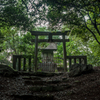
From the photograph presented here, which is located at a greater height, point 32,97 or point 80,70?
point 80,70

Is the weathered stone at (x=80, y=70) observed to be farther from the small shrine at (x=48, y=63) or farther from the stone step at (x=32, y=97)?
the small shrine at (x=48, y=63)

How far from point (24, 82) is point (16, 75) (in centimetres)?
86

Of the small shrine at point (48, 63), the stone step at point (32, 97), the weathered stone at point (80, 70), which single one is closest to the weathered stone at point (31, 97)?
the stone step at point (32, 97)

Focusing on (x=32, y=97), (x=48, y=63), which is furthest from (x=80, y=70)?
(x=48, y=63)

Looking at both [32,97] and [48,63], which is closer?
[32,97]

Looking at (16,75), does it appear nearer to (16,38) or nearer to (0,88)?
(0,88)

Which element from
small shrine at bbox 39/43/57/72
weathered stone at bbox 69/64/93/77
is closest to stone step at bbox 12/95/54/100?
weathered stone at bbox 69/64/93/77

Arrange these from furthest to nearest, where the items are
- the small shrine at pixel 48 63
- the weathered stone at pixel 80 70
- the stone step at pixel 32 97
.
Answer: the small shrine at pixel 48 63, the weathered stone at pixel 80 70, the stone step at pixel 32 97

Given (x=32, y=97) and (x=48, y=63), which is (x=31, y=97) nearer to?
(x=32, y=97)

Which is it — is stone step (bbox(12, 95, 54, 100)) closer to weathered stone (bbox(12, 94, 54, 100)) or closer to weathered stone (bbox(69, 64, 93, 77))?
weathered stone (bbox(12, 94, 54, 100))

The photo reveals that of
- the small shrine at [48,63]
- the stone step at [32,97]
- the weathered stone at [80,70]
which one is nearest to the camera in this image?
the stone step at [32,97]

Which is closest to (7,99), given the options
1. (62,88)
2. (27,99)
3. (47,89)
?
(27,99)

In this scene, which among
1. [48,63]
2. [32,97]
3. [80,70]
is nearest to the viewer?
[32,97]

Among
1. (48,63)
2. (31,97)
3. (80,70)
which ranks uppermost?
(48,63)
